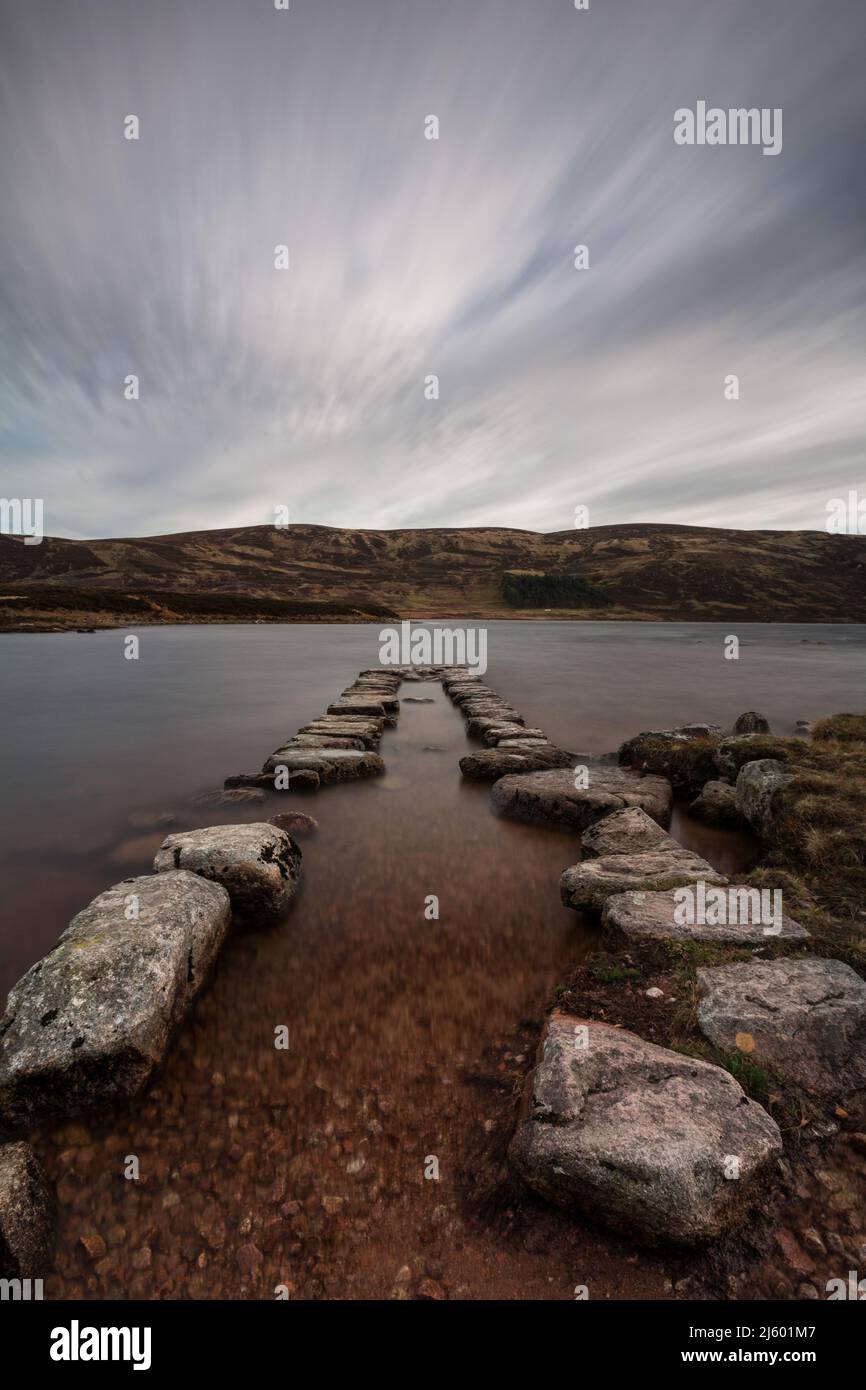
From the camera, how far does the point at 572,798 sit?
8281 mm

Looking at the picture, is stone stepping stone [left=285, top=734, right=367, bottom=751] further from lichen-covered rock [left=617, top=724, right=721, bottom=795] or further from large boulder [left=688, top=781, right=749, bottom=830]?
large boulder [left=688, top=781, right=749, bottom=830]

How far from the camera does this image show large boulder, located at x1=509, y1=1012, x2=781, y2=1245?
2.64 metres

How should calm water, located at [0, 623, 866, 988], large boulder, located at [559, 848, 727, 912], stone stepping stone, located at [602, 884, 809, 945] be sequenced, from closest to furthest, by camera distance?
stone stepping stone, located at [602, 884, 809, 945]
large boulder, located at [559, 848, 727, 912]
calm water, located at [0, 623, 866, 988]

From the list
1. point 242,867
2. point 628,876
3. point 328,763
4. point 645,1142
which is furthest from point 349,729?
point 645,1142

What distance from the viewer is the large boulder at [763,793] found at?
755cm

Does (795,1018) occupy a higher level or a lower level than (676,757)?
lower

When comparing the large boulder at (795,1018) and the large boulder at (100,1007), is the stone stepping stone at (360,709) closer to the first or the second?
the large boulder at (100,1007)

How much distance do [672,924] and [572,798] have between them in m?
3.42

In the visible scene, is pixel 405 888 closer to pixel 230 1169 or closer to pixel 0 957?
pixel 230 1169

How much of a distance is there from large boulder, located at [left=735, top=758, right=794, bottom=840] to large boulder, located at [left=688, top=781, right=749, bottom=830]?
0.12 metres

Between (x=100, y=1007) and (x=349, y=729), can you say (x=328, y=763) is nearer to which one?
(x=349, y=729)

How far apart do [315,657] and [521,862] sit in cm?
2808

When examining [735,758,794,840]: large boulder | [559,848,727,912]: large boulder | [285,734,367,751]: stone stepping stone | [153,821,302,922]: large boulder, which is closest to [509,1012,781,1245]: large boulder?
[559,848,727,912]: large boulder

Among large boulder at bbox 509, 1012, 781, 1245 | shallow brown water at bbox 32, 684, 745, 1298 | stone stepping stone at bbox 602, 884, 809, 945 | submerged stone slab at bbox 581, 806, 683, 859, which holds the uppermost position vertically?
submerged stone slab at bbox 581, 806, 683, 859
